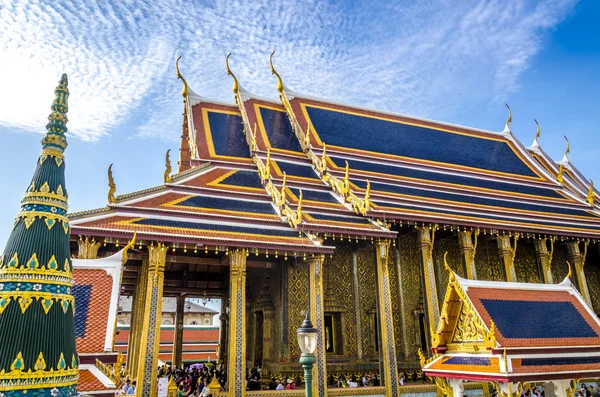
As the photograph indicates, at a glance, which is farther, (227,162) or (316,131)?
(316,131)

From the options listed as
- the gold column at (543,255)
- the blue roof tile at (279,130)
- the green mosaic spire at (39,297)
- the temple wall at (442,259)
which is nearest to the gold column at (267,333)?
the temple wall at (442,259)

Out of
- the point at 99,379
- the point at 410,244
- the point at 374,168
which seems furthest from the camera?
the point at 374,168

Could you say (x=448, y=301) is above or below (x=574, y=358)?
above

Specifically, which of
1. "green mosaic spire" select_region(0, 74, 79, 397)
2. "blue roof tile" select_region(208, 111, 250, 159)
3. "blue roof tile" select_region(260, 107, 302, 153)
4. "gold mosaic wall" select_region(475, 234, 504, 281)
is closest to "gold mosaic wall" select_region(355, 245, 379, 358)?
"gold mosaic wall" select_region(475, 234, 504, 281)

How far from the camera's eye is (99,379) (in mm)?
4734

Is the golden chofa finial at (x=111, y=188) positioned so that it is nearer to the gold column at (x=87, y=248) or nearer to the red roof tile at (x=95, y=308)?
the gold column at (x=87, y=248)

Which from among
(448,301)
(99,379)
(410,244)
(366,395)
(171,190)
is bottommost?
(366,395)

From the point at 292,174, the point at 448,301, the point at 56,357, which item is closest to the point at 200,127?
the point at 292,174

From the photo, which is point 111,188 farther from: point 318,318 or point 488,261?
point 488,261

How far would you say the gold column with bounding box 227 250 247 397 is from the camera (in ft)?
31.7

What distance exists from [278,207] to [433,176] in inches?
295

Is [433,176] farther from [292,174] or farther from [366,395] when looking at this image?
[366,395]

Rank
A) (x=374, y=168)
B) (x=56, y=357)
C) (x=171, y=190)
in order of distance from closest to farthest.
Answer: (x=56, y=357)
(x=171, y=190)
(x=374, y=168)

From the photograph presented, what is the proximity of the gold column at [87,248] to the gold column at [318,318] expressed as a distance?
4.90 meters
